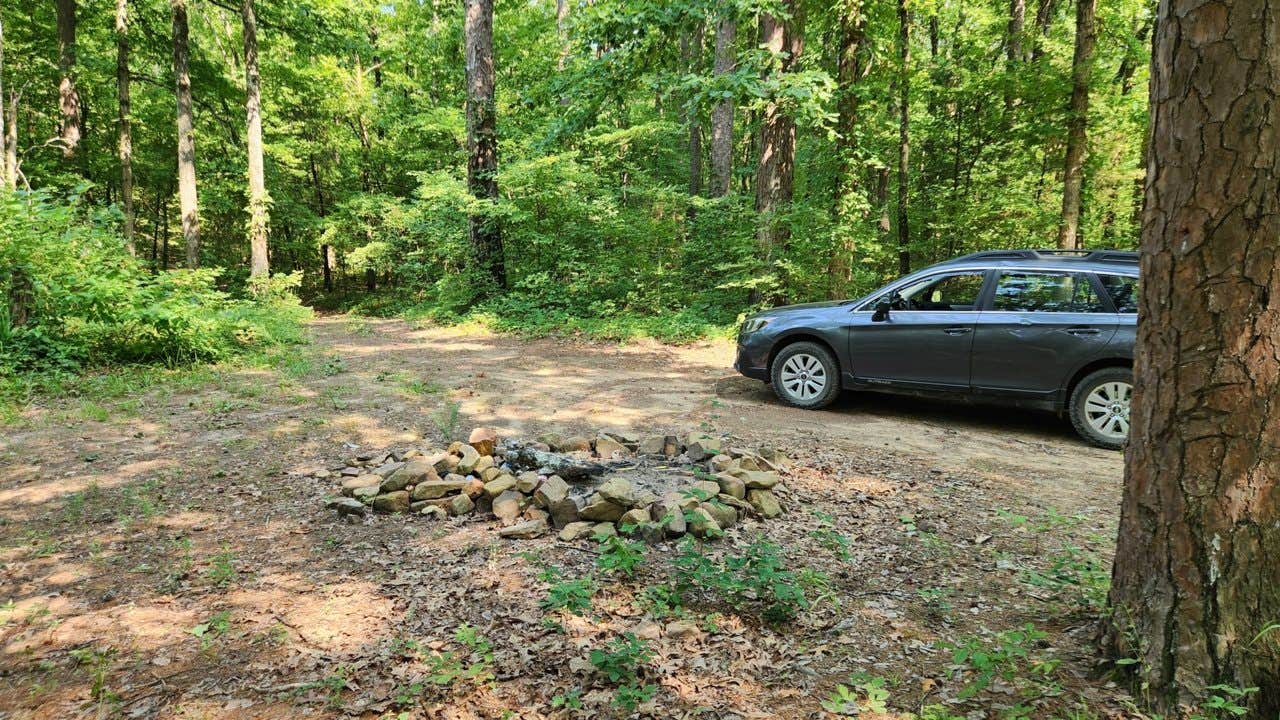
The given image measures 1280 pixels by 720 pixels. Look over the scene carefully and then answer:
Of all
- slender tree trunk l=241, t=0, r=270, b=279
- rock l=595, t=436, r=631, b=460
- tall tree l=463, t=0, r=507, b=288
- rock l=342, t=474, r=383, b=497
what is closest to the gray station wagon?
rock l=595, t=436, r=631, b=460

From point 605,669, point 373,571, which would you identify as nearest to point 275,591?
point 373,571

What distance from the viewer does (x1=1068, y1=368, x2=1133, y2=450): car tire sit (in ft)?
19.7

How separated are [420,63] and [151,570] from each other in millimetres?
23967

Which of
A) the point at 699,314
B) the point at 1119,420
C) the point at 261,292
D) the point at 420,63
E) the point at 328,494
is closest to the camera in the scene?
the point at 328,494

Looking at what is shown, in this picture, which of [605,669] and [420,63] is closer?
[605,669]

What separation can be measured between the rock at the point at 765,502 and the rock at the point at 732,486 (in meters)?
0.07

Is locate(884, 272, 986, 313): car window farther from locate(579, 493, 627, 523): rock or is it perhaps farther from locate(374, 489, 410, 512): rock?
locate(374, 489, 410, 512): rock

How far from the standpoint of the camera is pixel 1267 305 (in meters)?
2.12

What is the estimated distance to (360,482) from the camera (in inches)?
185

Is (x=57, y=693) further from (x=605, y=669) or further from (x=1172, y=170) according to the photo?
(x=1172, y=170)

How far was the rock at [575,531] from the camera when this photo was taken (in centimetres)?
391

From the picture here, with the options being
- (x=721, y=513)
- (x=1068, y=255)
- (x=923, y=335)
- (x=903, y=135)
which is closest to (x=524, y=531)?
(x=721, y=513)

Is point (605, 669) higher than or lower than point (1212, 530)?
lower

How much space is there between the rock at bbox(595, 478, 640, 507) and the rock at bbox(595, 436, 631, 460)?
3.63 feet
